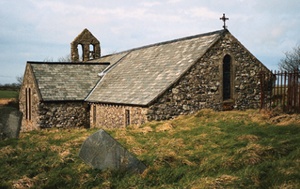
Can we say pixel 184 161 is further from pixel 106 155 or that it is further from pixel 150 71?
pixel 150 71

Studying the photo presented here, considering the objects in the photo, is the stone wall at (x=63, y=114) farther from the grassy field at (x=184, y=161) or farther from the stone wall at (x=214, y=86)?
the grassy field at (x=184, y=161)

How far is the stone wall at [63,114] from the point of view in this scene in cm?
2164

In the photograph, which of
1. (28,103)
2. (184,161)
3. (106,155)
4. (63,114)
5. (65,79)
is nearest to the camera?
(106,155)

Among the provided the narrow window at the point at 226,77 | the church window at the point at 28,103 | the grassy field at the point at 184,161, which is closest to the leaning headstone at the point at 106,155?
the grassy field at the point at 184,161

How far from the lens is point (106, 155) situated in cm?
826

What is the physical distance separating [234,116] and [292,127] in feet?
12.6

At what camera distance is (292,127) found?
11.2 meters

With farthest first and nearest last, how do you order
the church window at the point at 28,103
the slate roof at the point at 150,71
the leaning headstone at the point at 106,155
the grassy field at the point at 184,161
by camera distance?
1. the church window at the point at 28,103
2. the slate roof at the point at 150,71
3. the leaning headstone at the point at 106,155
4. the grassy field at the point at 184,161

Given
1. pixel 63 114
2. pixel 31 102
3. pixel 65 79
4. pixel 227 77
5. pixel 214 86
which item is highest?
pixel 227 77

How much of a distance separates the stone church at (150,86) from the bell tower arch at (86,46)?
863 cm

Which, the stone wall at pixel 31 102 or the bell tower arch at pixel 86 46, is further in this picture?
the bell tower arch at pixel 86 46

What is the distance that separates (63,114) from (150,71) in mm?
6469

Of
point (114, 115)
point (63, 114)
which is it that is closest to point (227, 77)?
point (114, 115)

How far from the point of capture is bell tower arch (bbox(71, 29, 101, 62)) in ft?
111
